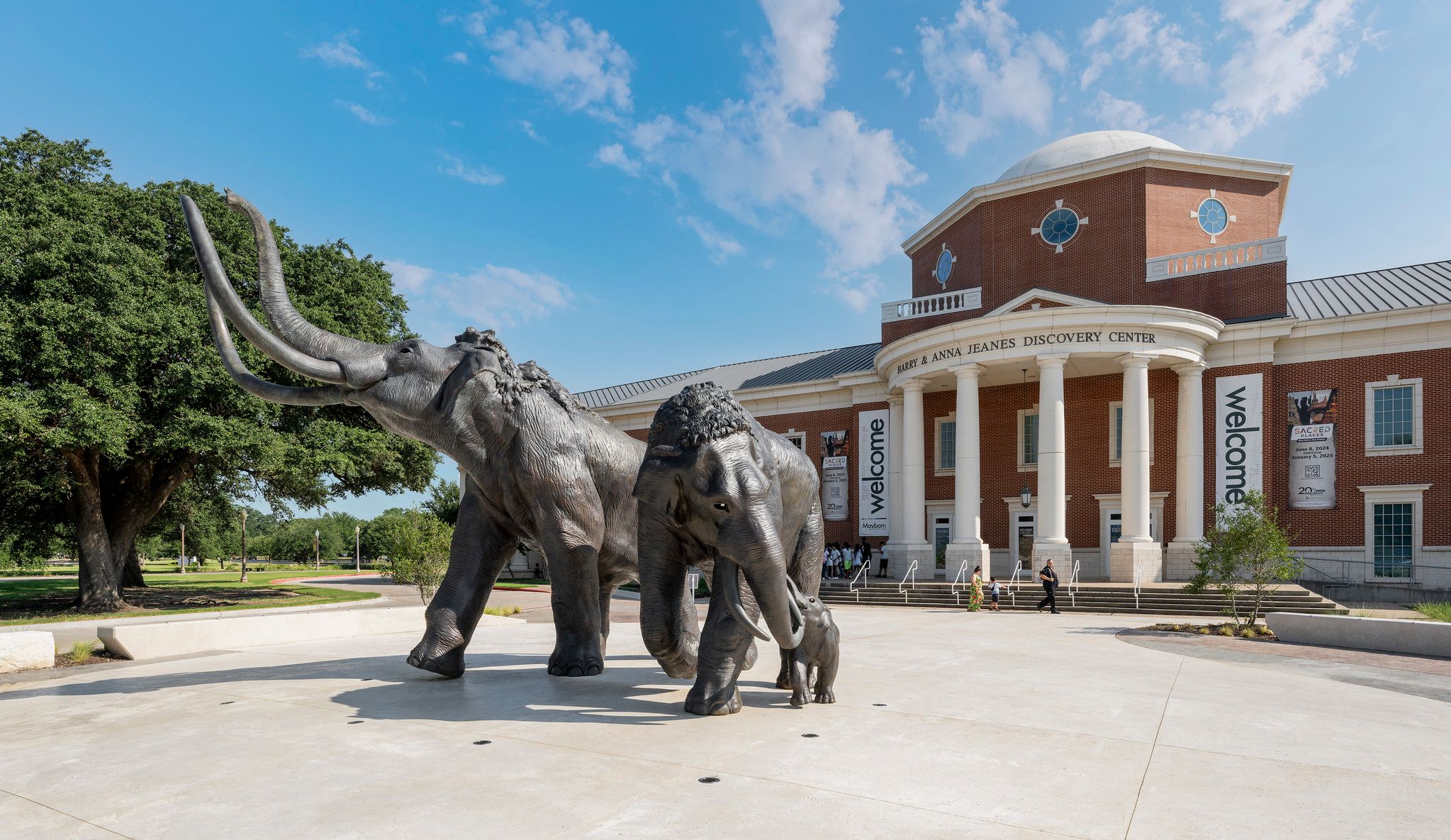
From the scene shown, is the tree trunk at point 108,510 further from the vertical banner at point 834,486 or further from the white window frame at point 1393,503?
the white window frame at point 1393,503

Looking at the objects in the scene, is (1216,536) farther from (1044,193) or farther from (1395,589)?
(1044,193)

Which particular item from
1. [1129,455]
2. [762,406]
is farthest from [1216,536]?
[762,406]

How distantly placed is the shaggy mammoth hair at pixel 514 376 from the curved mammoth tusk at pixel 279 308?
0.93 m

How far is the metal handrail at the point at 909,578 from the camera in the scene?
74.8 ft

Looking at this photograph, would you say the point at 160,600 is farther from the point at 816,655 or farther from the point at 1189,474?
the point at 1189,474

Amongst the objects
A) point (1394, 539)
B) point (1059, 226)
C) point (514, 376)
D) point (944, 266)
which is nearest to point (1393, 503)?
point (1394, 539)

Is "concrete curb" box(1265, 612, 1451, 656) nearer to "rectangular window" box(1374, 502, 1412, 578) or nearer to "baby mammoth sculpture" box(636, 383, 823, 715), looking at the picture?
"baby mammoth sculpture" box(636, 383, 823, 715)

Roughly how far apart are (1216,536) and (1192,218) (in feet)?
47.1

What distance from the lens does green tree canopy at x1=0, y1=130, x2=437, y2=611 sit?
16.5 meters

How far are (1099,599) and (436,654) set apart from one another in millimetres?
17449

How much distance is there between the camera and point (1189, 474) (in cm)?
2264

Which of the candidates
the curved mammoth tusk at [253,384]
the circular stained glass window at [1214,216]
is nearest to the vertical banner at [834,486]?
the circular stained glass window at [1214,216]

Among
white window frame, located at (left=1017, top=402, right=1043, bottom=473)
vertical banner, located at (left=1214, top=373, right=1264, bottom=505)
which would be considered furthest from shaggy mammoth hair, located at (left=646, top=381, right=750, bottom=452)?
white window frame, located at (left=1017, top=402, right=1043, bottom=473)

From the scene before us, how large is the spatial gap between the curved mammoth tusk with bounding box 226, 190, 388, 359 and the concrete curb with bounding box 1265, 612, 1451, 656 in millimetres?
14255
